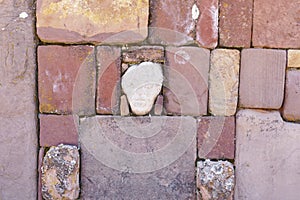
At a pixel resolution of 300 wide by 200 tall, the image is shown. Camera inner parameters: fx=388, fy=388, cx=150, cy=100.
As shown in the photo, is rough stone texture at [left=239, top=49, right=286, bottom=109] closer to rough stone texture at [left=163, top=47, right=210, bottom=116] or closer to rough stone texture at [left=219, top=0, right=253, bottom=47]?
rough stone texture at [left=219, top=0, right=253, bottom=47]

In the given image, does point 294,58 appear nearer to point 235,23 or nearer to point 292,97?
point 292,97

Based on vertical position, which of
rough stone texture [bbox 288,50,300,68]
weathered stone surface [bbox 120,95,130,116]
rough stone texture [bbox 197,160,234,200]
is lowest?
rough stone texture [bbox 197,160,234,200]

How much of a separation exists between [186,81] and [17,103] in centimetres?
122

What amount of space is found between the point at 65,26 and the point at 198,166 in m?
1.37

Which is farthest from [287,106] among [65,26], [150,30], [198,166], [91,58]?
[65,26]

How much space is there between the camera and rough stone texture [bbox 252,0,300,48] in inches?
108

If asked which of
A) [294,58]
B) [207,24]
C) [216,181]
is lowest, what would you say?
[216,181]

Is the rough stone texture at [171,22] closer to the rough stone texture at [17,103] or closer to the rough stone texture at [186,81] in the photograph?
the rough stone texture at [186,81]

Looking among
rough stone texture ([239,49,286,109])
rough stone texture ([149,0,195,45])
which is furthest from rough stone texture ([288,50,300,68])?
rough stone texture ([149,0,195,45])

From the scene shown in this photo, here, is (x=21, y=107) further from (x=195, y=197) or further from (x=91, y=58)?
(x=195, y=197)

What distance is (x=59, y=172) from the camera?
8.95 feet

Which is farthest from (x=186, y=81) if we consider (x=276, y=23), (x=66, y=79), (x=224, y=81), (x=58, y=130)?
(x=58, y=130)

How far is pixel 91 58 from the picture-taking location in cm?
275

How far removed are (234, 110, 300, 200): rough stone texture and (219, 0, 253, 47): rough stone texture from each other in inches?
20.2
